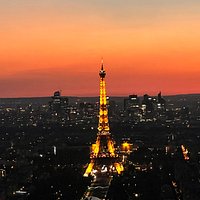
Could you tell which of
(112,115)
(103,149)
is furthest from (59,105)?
(103,149)

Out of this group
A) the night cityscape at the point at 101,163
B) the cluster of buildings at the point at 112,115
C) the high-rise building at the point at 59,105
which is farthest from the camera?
the high-rise building at the point at 59,105

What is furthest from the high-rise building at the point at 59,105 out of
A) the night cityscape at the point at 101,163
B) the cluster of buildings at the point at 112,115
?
the night cityscape at the point at 101,163

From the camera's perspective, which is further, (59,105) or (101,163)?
(59,105)

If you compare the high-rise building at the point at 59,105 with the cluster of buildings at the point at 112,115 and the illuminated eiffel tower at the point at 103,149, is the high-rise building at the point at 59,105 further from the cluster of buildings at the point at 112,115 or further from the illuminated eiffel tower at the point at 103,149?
the illuminated eiffel tower at the point at 103,149

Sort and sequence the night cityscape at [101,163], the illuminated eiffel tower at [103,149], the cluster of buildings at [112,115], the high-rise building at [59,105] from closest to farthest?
the night cityscape at [101,163] → the illuminated eiffel tower at [103,149] → the cluster of buildings at [112,115] → the high-rise building at [59,105]

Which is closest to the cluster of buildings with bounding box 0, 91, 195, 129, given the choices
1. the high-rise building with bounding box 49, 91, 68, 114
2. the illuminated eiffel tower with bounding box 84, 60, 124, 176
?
the high-rise building with bounding box 49, 91, 68, 114

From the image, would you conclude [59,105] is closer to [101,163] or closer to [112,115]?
Result: [112,115]

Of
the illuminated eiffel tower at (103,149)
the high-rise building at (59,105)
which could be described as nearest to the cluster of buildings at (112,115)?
the high-rise building at (59,105)

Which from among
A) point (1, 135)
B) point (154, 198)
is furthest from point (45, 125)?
point (154, 198)

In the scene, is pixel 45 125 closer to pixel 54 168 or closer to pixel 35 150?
pixel 35 150

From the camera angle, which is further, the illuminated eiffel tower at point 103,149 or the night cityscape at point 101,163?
the illuminated eiffel tower at point 103,149

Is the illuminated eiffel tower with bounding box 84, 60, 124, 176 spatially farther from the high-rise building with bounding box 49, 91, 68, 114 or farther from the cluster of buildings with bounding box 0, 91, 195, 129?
the high-rise building with bounding box 49, 91, 68, 114
